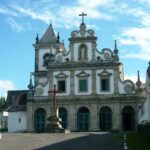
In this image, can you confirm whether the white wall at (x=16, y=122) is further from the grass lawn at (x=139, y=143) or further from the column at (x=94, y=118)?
the grass lawn at (x=139, y=143)

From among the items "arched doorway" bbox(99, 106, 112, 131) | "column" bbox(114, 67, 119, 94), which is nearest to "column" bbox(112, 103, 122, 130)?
"arched doorway" bbox(99, 106, 112, 131)

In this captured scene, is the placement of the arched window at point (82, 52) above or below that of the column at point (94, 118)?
above

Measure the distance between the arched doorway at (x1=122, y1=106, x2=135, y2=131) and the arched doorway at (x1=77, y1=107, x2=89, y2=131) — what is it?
5.21 metres

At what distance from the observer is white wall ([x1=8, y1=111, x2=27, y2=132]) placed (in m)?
62.5

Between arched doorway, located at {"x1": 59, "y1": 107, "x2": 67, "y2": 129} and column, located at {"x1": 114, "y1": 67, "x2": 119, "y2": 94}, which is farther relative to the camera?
arched doorway, located at {"x1": 59, "y1": 107, "x2": 67, "y2": 129}

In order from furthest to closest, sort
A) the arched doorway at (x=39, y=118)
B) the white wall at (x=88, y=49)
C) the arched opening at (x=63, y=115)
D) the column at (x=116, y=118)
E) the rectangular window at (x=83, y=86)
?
the white wall at (x=88, y=49) → the arched doorway at (x=39, y=118) → the rectangular window at (x=83, y=86) → the arched opening at (x=63, y=115) → the column at (x=116, y=118)

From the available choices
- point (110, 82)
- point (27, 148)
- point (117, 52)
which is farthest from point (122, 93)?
point (27, 148)

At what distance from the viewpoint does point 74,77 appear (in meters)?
60.3

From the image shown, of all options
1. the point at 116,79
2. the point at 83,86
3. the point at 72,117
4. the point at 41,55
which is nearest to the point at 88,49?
the point at 83,86

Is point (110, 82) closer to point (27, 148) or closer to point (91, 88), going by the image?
point (91, 88)

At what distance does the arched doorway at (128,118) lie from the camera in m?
57.1

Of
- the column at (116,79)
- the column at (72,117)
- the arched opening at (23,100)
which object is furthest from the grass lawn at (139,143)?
the arched opening at (23,100)

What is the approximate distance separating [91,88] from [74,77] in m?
3.12

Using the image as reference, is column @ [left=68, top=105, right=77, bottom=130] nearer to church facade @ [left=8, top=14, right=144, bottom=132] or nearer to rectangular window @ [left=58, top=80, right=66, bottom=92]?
church facade @ [left=8, top=14, right=144, bottom=132]
